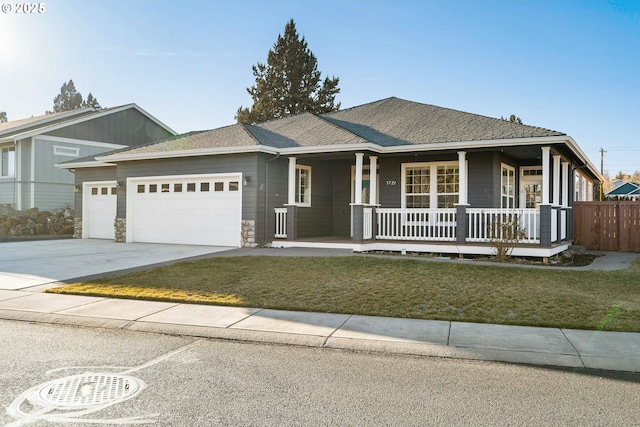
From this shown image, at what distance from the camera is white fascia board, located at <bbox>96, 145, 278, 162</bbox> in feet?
48.8

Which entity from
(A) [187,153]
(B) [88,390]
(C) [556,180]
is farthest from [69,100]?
(B) [88,390]

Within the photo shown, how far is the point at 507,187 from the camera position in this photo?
1606 centimetres

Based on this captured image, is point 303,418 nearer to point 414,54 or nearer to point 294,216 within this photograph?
point 294,216

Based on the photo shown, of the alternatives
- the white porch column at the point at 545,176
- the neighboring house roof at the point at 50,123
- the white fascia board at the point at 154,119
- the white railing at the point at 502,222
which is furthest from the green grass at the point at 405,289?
the white fascia board at the point at 154,119

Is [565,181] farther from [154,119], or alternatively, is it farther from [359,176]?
[154,119]

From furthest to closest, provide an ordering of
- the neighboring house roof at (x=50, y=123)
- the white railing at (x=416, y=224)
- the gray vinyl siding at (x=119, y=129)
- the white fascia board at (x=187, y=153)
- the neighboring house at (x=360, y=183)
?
the gray vinyl siding at (x=119, y=129), the neighboring house roof at (x=50, y=123), the white fascia board at (x=187, y=153), the white railing at (x=416, y=224), the neighboring house at (x=360, y=183)

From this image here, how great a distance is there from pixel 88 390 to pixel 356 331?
305 centimetres

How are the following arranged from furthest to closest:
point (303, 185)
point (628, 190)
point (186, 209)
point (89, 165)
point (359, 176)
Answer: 1. point (628, 190)
2. point (89, 165)
3. point (186, 209)
4. point (303, 185)
5. point (359, 176)

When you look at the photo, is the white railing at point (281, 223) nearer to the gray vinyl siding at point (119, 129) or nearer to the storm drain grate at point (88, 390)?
the storm drain grate at point (88, 390)

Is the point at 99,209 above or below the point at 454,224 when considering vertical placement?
above

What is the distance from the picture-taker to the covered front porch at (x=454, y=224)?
503 inches

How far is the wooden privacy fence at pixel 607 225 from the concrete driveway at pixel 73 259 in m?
12.5

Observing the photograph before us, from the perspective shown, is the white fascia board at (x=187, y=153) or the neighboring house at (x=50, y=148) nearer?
the white fascia board at (x=187, y=153)

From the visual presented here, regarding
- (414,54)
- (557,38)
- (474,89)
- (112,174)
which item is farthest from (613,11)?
(112,174)
